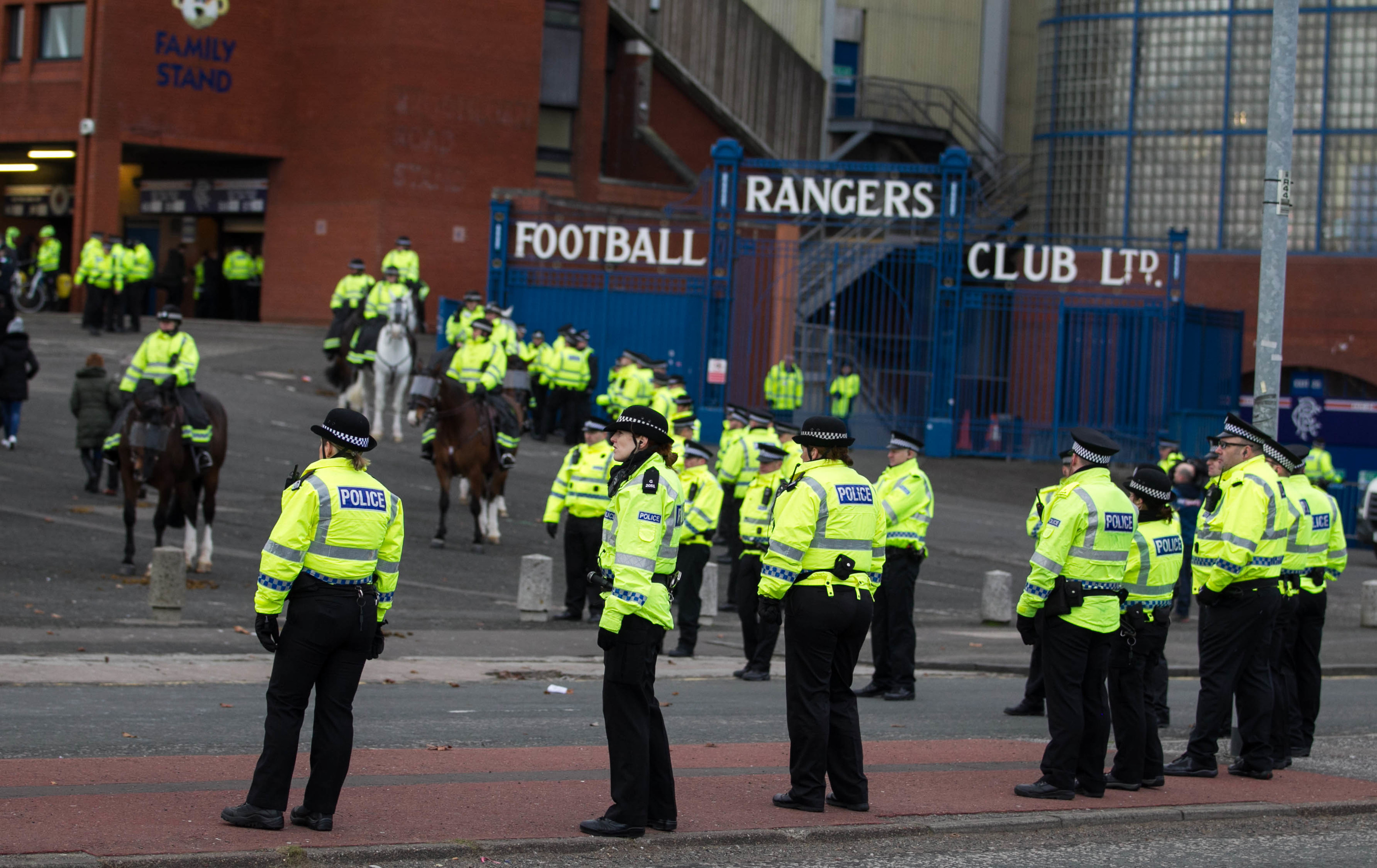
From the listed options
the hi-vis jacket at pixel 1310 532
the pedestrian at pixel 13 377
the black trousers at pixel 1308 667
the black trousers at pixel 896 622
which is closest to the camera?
the hi-vis jacket at pixel 1310 532

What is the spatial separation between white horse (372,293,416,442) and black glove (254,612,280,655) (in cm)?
1702

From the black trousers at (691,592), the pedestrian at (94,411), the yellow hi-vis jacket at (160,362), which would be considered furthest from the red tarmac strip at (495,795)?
the pedestrian at (94,411)

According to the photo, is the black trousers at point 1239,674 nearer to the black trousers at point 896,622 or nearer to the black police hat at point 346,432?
the black trousers at point 896,622

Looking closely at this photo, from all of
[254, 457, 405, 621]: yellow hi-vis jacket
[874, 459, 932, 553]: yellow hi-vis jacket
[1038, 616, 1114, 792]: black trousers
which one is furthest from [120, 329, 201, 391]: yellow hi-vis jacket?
[1038, 616, 1114, 792]: black trousers

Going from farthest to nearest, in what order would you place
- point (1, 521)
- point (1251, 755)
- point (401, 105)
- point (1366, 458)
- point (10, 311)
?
1. point (401, 105)
2. point (1366, 458)
3. point (10, 311)
4. point (1, 521)
5. point (1251, 755)

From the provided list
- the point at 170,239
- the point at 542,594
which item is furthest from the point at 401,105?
the point at 542,594

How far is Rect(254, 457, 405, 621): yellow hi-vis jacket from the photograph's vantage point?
7301 millimetres

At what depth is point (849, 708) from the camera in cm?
856

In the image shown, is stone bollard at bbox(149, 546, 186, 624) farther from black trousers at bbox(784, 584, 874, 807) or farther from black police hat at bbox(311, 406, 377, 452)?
black trousers at bbox(784, 584, 874, 807)

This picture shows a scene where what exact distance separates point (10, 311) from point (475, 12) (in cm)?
1695

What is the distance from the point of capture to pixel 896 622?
12906 millimetres

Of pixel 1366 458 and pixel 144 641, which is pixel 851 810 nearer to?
pixel 144 641

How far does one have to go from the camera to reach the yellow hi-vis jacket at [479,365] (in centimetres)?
2072

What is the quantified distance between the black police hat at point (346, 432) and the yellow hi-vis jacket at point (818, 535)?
2.24m
